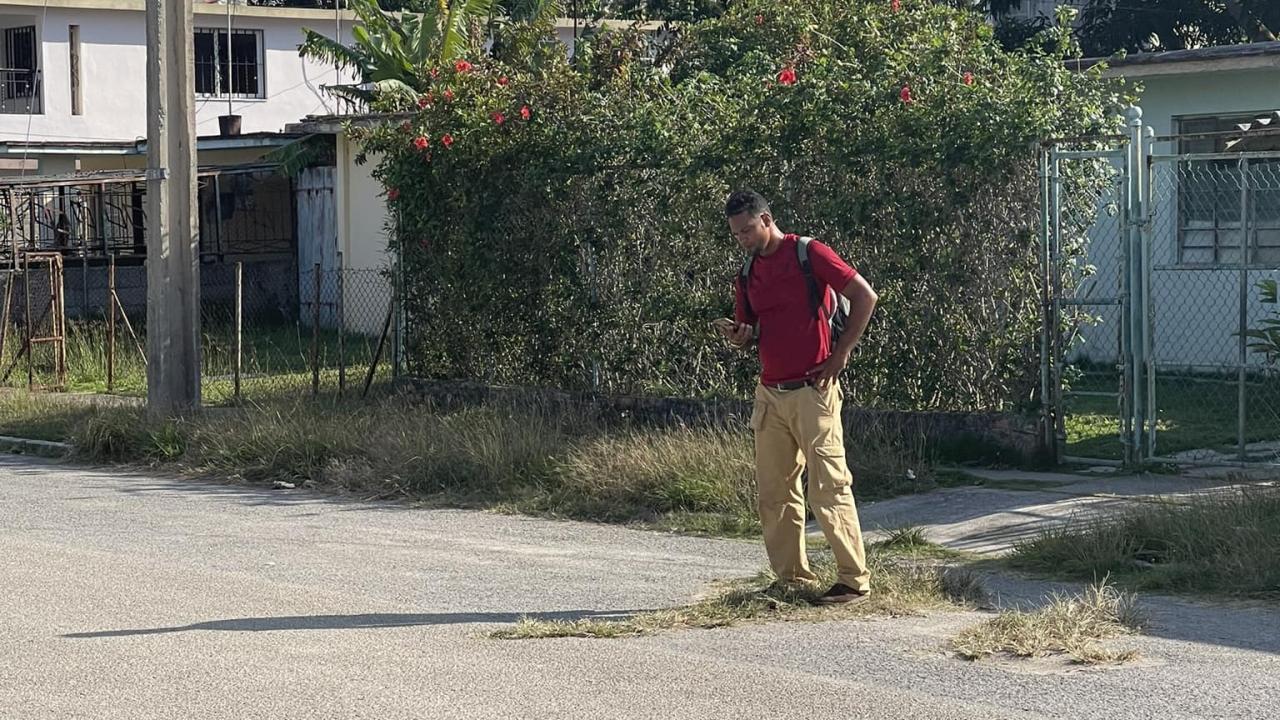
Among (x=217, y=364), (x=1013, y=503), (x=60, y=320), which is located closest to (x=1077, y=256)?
(x=1013, y=503)

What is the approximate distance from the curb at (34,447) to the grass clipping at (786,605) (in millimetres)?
7871

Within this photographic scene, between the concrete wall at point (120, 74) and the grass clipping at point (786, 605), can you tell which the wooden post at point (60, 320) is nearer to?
the concrete wall at point (120, 74)

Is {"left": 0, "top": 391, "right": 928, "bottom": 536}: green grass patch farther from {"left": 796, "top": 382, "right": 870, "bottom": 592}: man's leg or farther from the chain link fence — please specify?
the chain link fence

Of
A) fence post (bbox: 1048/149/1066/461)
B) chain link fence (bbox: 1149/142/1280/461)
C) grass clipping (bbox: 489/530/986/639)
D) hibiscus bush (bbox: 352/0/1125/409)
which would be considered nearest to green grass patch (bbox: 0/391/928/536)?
hibiscus bush (bbox: 352/0/1125/409)

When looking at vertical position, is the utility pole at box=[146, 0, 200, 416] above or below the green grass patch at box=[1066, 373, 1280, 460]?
above

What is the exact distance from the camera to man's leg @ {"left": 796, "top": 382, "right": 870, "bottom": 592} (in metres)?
7.41

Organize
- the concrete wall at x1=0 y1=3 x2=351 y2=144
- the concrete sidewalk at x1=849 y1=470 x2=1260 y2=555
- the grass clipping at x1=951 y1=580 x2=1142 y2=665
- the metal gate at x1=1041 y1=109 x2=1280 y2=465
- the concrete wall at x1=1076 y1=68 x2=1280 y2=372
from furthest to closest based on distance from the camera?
the concrete wall at x1=0 y1=3 x2=351 y2=144 < the concrete wall at x1=1076 y1=68 x2=1280 y2=372 < the metal gate at x1=1041 y1=109 x2=1280 y2=465 < the concrete sidewalk at x1=849 y1=470 x2=1260 y2=555 < the grass clipping at x1=951 y1=580 x2=1142 y2=665

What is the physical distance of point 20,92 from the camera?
32.3 meters

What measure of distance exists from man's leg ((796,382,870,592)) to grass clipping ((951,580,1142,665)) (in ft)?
2.15

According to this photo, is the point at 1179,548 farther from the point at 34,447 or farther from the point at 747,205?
the point at 34,447

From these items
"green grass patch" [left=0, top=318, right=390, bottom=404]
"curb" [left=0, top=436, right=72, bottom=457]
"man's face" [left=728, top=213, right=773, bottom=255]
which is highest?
"man's face" [left=728, top=213, right=773, bottom=255]

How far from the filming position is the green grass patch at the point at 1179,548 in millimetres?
7883

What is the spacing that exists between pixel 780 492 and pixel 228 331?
692 inches

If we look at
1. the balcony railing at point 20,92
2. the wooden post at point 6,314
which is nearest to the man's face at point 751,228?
the wooden post at point 6,314
